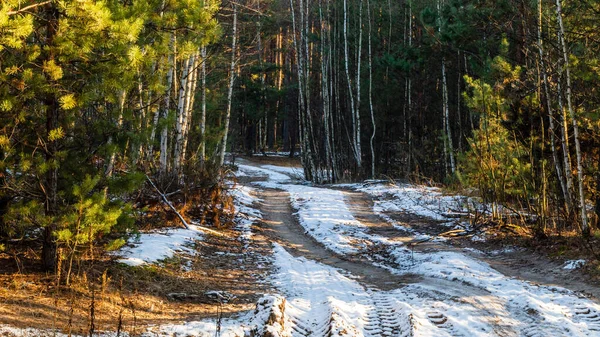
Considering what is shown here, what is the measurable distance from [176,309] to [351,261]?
417cm

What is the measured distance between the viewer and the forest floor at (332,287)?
5469 millimetres

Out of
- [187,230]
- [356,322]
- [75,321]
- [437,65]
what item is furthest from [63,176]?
[437,65]

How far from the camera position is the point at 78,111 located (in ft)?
21.5

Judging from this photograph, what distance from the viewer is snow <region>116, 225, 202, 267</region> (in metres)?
8.02

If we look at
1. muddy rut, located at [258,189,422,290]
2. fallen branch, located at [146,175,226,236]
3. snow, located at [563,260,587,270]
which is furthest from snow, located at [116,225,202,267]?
snow, located at [563,260,587,270]

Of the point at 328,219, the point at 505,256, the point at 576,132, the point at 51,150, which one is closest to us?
the point at 51,150

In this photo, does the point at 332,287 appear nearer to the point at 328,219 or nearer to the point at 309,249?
the point at 309,249

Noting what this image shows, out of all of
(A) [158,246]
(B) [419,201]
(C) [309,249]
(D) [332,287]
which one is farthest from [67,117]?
(B) [419,201]

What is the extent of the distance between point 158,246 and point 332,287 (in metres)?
3.30

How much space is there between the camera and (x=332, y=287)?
7.59 m

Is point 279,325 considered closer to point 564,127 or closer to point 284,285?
point 284,285

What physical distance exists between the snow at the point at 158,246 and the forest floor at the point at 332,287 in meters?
0.04

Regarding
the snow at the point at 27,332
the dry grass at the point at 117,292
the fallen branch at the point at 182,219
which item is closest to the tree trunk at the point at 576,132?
the dry grass at the point at 117,292

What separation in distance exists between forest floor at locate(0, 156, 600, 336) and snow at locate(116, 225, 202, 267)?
0.04 meters
